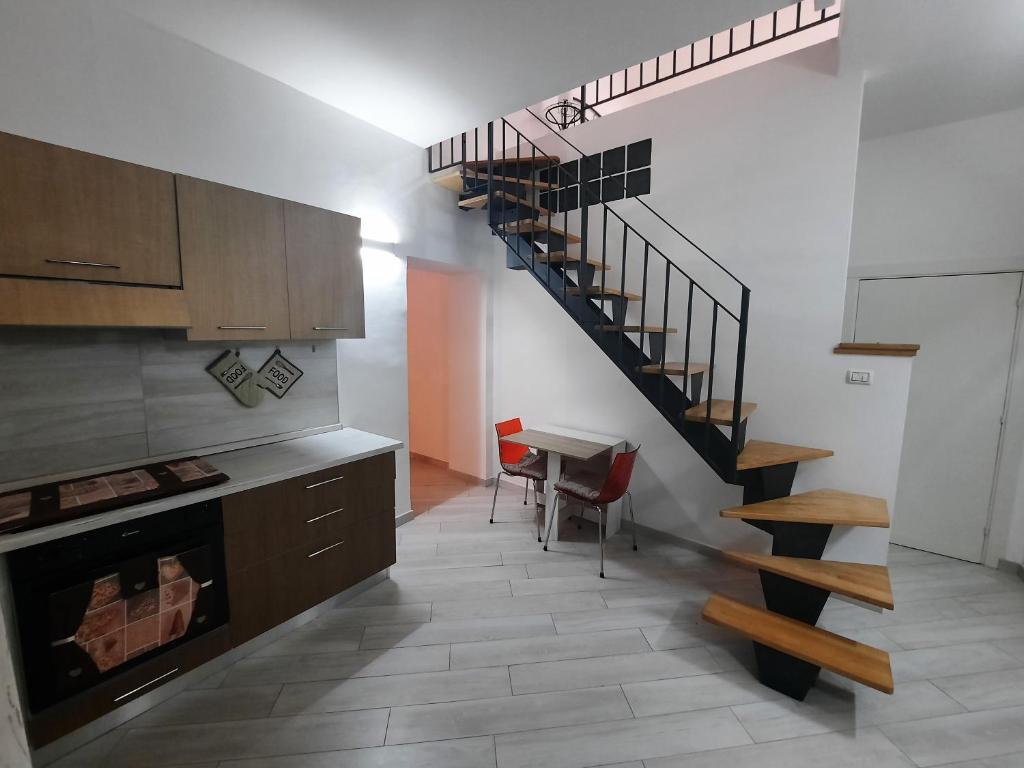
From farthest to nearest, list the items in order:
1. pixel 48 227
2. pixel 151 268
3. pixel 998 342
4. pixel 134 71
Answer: pixel 998 342 < pixel 134 71 < pixel 151 268 < pixel 48 227

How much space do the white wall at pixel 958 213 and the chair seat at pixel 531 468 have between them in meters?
2.86

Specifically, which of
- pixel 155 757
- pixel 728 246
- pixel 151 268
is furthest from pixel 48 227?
pixel 728 246

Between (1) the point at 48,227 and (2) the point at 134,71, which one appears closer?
(1) the point at 48,227

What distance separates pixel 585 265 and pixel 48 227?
2671 millimetres

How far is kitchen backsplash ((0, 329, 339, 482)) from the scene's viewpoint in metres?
1.81

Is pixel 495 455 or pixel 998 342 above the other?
pixel 998 342

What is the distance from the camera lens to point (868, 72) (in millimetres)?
2348

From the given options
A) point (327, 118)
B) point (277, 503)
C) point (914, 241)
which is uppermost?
point (327, 118)

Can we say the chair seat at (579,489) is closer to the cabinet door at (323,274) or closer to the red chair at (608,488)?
the red chair at (608,488)

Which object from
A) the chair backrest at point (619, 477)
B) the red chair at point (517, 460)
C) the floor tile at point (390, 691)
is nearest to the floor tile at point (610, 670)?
the floor tile at point (390, 691)

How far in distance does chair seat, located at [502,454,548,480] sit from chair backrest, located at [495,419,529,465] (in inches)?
3.1

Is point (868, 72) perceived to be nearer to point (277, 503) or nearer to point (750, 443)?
point (750, 443)

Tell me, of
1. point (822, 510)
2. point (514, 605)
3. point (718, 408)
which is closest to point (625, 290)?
point (718, 408)

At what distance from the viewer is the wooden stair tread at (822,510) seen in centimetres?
216
